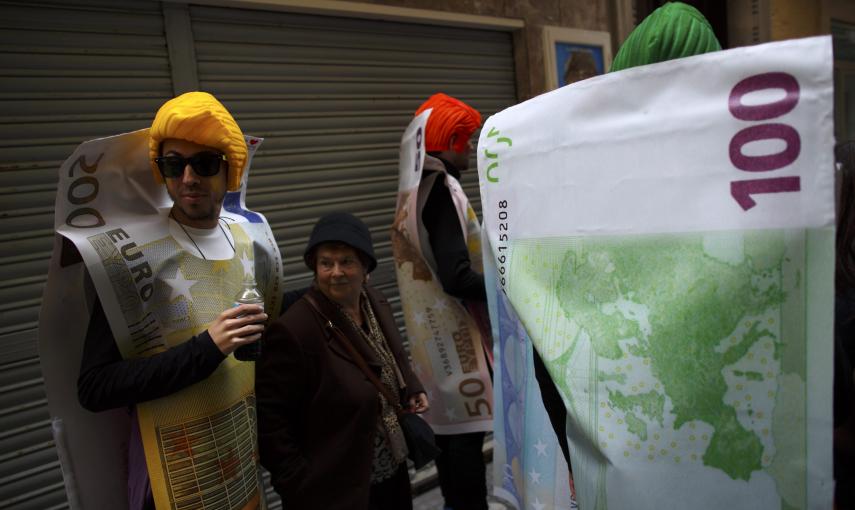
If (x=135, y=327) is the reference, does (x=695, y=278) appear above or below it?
above

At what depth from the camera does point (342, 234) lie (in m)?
2.43

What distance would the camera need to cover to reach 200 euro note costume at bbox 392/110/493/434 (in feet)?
10.1

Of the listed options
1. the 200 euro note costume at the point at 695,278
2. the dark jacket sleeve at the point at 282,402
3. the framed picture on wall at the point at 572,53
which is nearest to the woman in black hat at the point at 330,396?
the dark jacket sleeve at the point at 282,402

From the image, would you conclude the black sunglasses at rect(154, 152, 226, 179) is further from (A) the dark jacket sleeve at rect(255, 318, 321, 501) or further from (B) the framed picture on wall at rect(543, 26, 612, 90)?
(B) the framed picture on wall at rect(543, 26, 612, 90)

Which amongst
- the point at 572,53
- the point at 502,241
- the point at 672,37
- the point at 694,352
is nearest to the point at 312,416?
the point at 502,241

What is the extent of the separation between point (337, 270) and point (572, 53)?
14.9 ft

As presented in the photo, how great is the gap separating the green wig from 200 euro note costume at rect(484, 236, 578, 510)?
0.63 metres

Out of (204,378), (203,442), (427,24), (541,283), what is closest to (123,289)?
(204,378)

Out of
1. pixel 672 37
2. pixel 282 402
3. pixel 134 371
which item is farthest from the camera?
pixel 282 402

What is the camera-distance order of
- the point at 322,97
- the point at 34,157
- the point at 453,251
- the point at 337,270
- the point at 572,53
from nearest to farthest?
the point at 337,270
the point at 453,251
the point at 34,157
the point at 322,97
the point at 572,53

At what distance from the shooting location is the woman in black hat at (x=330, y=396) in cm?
219

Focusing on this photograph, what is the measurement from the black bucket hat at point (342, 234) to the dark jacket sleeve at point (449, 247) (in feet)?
1.63

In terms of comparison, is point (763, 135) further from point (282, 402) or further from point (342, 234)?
point (282, 402)

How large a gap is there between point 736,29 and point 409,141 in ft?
22.3
